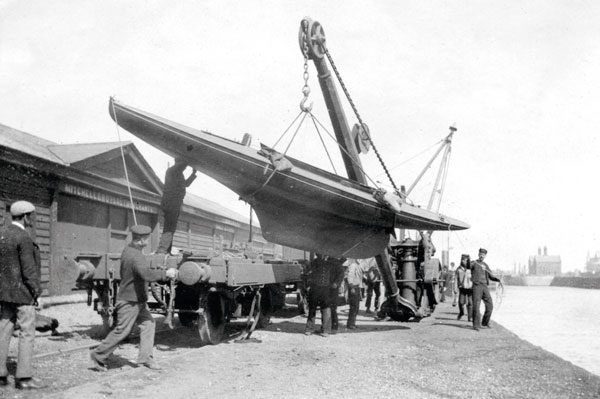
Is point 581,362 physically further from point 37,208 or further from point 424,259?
point 37,208

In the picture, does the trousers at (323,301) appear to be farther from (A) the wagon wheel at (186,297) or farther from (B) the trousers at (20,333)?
(B) the trousers at (20,333)

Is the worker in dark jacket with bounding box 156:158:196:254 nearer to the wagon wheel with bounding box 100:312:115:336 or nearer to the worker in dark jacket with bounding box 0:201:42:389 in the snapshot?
the wagon wheel with bounding box 100:312:115:336

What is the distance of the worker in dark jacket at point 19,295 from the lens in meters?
4.64

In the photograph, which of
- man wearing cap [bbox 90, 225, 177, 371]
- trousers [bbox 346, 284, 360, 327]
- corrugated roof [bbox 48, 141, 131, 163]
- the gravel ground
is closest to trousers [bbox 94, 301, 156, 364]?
man wearing cap [bbox 90, 225, 177, 371]

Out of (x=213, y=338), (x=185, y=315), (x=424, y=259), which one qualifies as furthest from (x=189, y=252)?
(x=424, y=259)

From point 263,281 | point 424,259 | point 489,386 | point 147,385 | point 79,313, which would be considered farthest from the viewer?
point 424,259

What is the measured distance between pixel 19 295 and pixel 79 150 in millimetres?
10438

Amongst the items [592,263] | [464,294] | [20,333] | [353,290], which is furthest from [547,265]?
[20,333]

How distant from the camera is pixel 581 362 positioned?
1233 centimetres

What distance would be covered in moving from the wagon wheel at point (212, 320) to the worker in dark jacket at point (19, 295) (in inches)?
102

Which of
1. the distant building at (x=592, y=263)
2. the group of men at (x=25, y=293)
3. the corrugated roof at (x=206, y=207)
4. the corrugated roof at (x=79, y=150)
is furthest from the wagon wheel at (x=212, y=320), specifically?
the distant building at (x=592, y=263)

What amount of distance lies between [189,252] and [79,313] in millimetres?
5556

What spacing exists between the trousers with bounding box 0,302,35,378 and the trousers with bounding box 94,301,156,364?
0.86 m

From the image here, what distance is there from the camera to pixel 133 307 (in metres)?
5.60
